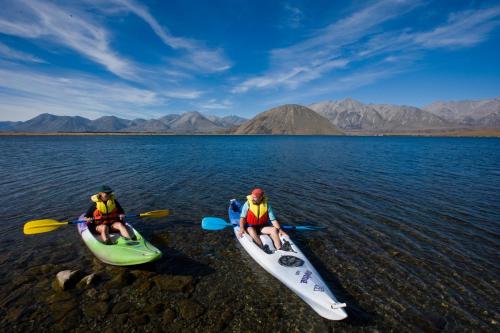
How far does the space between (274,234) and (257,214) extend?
1216 mm

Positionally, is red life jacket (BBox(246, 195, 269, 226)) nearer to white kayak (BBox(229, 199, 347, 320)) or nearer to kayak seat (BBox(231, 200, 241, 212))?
white kayak (BBox(229, 199, 347, 320))

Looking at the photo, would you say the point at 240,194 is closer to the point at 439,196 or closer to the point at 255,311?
the point at 255,311

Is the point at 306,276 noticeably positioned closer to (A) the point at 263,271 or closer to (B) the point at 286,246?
(B) the point at 286,246

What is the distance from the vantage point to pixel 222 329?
284 inches

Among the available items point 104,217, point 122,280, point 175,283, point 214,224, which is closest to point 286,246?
point 175,283

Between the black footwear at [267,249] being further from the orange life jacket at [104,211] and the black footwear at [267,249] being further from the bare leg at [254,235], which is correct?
the orange life jacket at [104,211]

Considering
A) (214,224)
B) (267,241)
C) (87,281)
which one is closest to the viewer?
(87,281)

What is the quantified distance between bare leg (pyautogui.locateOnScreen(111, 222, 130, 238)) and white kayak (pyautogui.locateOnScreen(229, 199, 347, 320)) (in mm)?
4984

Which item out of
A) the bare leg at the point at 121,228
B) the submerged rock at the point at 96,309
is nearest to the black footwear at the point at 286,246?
the submerged rock at the point at 96,309

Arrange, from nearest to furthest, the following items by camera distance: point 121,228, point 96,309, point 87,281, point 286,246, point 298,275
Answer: point 96,309 → point 298,275 → point 87,281 → point 286,246 → point 121,228

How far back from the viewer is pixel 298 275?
28.2ft

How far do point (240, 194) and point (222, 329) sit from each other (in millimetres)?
14746

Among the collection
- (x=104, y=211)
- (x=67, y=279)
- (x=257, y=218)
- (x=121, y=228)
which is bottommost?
(x=67, y=279)

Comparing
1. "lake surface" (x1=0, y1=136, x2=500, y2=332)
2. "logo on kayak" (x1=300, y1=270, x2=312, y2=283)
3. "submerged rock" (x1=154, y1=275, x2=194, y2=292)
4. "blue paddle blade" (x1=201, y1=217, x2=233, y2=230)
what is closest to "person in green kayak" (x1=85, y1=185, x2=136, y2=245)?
"lake surface" (x1=0, y1=136, x2=500, y2=332)
